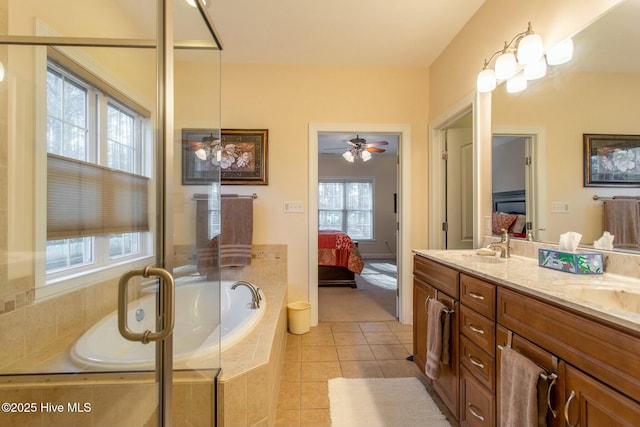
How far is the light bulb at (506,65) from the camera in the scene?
1.63 m

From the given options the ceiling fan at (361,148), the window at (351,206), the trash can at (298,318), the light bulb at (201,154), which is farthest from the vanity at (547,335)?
the window at (351,206)

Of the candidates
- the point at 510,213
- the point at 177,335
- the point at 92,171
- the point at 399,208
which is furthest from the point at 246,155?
the point at 510,213

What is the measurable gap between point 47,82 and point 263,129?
1624 mm

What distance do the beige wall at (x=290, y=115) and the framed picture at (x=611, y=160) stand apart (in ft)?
5.94

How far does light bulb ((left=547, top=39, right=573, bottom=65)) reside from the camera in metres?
1.36

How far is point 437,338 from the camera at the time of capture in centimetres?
146

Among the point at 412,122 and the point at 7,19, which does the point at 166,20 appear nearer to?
the point at 7,19

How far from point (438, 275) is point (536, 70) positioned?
1.31 metres

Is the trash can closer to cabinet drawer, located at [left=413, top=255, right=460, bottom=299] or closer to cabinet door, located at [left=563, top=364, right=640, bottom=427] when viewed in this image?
cabinet drawer, located at [left=413, top=255, right=460, bottom=299]

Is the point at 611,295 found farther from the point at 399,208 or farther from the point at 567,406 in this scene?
the point at 399,208

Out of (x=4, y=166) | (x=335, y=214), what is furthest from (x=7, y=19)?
(x=335, y=214)

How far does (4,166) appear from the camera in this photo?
1.14 meters

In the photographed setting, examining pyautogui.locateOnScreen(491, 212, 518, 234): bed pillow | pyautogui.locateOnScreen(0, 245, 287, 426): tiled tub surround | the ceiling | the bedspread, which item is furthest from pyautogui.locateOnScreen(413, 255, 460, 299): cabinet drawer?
the bedspread

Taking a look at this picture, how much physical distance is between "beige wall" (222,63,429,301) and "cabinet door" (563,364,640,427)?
2166 millimetres
